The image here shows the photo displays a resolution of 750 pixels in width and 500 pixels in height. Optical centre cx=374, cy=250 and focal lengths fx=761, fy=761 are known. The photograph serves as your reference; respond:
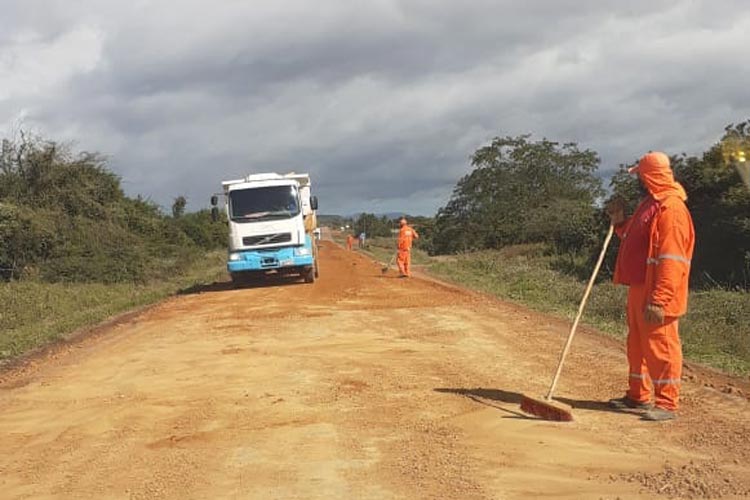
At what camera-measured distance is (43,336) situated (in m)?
12.6

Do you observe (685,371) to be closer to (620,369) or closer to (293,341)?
(620,369)

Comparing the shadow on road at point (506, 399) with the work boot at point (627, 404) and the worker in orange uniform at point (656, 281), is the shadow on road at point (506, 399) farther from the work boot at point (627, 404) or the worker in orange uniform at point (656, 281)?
the worker in orange uniform at point (656, 281)

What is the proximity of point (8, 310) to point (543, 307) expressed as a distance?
1134 cm

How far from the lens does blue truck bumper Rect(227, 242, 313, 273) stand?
1895 centimetres

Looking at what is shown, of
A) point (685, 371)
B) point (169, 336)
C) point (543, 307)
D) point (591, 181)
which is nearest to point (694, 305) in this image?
point (543, 307)

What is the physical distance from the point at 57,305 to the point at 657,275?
49.6 ft

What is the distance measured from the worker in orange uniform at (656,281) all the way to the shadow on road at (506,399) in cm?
24

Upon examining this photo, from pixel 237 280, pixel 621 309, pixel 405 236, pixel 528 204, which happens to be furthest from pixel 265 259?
pixel 528 204

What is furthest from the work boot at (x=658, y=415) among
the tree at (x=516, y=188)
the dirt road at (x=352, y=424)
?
the tree at (x=516, y=188)

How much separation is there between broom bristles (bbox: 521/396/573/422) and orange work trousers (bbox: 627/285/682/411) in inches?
23.8

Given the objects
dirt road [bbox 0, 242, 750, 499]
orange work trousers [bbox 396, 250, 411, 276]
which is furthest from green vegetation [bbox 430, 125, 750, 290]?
dirt road [bbox 0, 242, 750, 499]

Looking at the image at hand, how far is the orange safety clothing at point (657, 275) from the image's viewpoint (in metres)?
5.60

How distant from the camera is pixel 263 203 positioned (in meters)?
19.0

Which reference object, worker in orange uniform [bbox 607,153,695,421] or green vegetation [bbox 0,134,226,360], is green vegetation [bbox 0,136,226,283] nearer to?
green vegetation [bbox 0,134,226,360]
